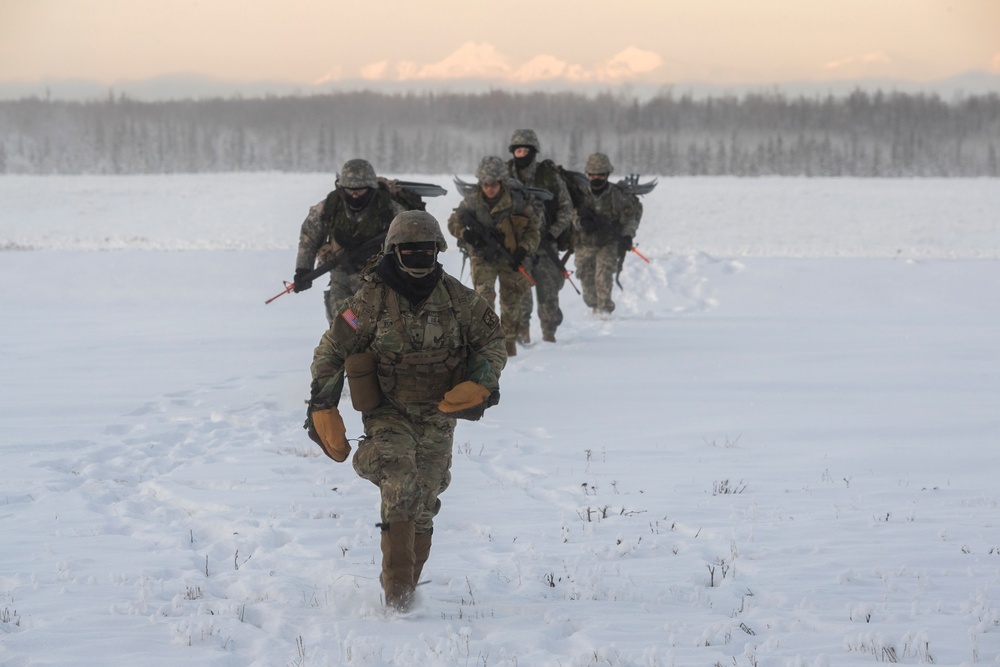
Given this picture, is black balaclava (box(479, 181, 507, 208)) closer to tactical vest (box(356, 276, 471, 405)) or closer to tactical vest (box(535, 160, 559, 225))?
tactical vest (box(535, 160, 559, 225))

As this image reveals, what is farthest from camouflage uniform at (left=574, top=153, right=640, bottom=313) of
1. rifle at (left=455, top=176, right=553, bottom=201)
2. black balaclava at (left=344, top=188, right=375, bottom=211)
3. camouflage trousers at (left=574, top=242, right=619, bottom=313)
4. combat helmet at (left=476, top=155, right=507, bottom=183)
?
black balaclava at (left=344, top=188, right=375, bottom=211)

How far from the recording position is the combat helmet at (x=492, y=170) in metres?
11.3

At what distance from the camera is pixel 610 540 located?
5703 millimetres

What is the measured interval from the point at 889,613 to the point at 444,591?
1.92 metres

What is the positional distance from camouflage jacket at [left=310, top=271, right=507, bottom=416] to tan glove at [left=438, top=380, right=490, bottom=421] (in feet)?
0.28

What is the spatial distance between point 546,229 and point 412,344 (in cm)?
815

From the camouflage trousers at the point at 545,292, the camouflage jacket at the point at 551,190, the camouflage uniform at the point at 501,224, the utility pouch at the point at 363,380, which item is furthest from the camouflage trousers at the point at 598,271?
the utility pouch at the point at 363,380

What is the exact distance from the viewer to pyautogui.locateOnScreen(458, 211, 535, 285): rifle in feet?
38.2

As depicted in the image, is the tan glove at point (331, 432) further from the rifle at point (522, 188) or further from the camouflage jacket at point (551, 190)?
the camouflage jacket at point (551, 190)

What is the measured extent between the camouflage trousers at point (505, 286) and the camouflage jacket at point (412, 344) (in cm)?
673

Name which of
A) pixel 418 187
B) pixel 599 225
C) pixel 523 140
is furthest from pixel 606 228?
pixel 418 187

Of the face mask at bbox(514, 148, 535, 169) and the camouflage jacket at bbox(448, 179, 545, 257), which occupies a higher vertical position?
the face mask at bbox(514, 148, 535, 169)

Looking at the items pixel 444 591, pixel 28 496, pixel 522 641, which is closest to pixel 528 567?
pixel 444 591

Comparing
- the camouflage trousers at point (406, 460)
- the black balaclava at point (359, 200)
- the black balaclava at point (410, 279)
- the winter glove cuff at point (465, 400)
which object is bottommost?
the camouflage trousers at point (406, 460)
